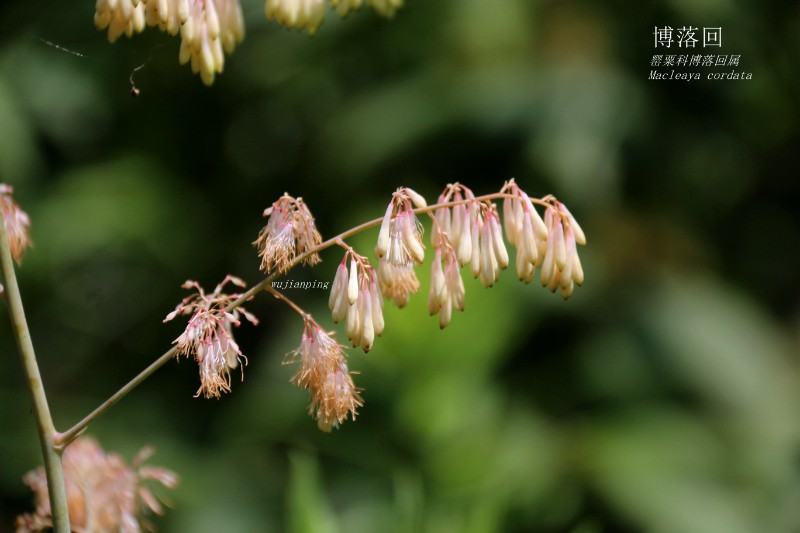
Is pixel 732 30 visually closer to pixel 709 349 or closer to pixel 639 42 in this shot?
pixel 639 42

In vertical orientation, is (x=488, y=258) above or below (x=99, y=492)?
above

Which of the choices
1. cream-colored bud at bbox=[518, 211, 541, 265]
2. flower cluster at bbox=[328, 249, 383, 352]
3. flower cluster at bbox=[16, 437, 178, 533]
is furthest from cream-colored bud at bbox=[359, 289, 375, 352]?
flower cluster at bbox=[16, 437, 178, 533]

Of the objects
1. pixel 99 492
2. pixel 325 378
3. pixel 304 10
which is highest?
pixel 304 10

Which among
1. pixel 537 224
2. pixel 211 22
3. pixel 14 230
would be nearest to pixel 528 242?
pixel 537 224

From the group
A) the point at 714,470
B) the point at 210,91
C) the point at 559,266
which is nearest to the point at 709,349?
the point at 714,470

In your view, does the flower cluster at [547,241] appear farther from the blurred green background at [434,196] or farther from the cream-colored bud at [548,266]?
the blurred green background at [434,196]

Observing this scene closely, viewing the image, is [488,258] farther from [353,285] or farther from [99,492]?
[99,492]

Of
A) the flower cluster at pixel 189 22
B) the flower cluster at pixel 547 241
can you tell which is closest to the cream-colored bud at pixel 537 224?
the flower cluster at pixel 547 241
